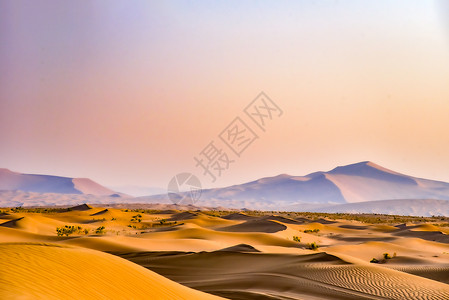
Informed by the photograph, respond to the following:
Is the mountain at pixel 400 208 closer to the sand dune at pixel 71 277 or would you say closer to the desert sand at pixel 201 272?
the desert sand at pixel 201 272

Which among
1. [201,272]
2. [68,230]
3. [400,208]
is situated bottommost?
[201,272]

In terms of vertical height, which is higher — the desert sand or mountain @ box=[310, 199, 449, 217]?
mountain @ box=[310, 199, 449, 217]

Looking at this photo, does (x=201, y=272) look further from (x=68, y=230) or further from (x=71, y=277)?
(x=68, y=230)

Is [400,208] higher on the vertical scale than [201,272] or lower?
higher

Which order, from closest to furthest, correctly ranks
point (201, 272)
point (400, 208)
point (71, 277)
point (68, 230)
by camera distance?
point (71, 277), point (201, 272), point (68, 230), point (400, 208)

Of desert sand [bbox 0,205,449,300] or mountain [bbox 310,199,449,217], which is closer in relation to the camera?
desert sand [bbox 0,205,449,300]

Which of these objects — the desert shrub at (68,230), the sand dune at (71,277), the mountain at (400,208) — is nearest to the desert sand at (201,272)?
the sand dune at (71,277)

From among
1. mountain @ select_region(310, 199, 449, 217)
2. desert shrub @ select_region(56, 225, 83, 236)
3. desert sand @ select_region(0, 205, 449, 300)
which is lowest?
desert sand @ select_region(0, 205, 449, 300)

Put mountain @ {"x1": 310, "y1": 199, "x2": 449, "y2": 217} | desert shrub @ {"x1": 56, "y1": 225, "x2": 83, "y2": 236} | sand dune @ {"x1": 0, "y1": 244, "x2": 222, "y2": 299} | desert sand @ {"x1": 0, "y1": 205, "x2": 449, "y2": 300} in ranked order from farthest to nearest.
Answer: mountain @ {"x1": 310, "y1": 199, "x2": 449, "y2": 217}
desert shrub @ {"x1": 56, "y1": 225, "x2": 83, "y2": 236}
desert sand @ {"x1": 0, "y1": 205, "x2": 449, "y2": 300}
sand dune @ {"x1": 0, "y1": 244, "x2": 222, "y2": 299}

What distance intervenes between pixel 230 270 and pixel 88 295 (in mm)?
7570

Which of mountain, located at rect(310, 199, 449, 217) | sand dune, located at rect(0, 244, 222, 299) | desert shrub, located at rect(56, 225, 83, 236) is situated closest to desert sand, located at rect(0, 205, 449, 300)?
sand dune, located at rect(0, 244, 222, 299)

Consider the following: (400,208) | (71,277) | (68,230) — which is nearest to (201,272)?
(71,277)

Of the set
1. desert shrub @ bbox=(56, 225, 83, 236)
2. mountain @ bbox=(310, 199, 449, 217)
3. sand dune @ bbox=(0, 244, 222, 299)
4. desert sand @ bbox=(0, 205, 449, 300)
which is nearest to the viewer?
sand dune @ bbox=(0, 244, 222, 299)

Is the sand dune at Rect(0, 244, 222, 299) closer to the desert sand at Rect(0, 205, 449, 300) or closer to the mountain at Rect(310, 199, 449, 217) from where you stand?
the desert sand at Rect(0, 205, 449, 300)
